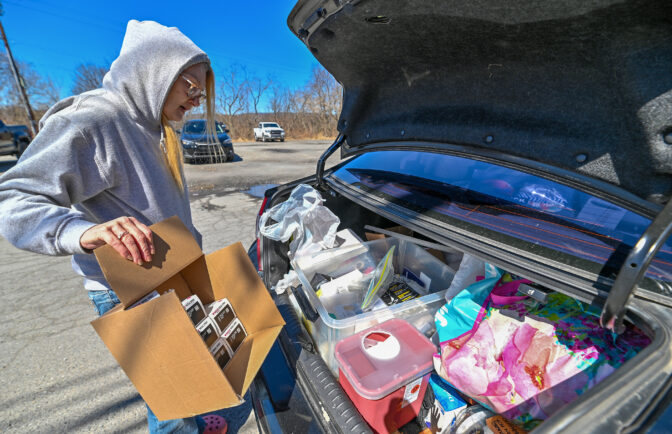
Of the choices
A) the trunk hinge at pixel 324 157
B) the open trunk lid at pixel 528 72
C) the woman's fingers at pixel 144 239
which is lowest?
the woman's fingers at pixel 144 239

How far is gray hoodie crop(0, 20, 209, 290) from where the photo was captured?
0.88m

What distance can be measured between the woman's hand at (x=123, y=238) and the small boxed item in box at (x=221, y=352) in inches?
16.2

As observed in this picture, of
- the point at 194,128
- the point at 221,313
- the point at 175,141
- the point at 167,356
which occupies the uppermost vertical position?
the point at 194,128

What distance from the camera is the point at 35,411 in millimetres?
1671

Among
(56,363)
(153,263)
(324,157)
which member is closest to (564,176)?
(324,157)

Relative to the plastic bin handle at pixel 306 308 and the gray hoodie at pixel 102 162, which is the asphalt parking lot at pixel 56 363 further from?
the gray hoodie at pixel 102 162

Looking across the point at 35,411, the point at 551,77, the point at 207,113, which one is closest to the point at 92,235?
the point at 207,113

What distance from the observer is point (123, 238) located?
34.1 inches

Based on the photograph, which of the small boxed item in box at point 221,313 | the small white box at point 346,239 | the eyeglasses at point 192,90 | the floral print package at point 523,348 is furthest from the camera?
the small white box at point 346,239

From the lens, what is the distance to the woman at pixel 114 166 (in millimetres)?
872

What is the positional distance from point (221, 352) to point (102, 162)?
2.82 ft

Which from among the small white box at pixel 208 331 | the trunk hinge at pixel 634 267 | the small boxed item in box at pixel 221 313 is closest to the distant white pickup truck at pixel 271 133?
the small boxed item in box at pixel 221 313

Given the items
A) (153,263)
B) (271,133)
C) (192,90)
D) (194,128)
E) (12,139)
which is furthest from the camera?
(271,133)

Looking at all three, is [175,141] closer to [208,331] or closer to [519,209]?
[208,331]
